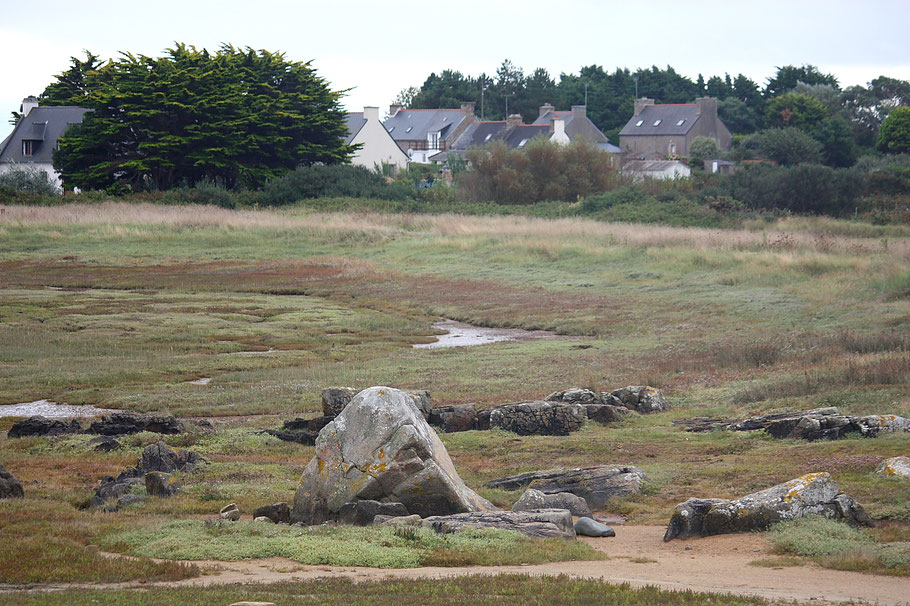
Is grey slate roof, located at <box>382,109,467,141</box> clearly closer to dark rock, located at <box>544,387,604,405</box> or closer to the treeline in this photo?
the treeline

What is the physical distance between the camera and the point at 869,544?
36.0 feet

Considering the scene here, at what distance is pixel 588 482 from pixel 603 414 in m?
5.71

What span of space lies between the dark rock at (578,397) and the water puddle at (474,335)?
11.3 meters

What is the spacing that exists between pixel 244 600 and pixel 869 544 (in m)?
6.69

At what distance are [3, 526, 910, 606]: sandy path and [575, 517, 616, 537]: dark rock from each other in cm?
59

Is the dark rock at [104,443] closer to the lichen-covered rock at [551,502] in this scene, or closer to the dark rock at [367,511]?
the dark rock at [367,511]

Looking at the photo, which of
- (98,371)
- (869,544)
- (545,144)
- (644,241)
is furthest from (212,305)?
(545,144)

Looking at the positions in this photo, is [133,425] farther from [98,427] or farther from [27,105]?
[27,105]

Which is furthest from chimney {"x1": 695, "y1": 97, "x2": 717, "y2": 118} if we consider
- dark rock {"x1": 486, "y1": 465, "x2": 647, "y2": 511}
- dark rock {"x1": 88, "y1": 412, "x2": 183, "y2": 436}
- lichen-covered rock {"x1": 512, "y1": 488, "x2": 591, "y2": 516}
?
lichen-covered rock {"x1": 512, "y1": 488, "x2": 591, "y2": 516}

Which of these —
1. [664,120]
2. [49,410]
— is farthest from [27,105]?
[49,410]

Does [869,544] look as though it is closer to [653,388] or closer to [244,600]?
[244,600]

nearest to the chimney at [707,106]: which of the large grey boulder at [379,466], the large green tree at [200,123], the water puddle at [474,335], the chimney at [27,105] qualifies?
the large green tree at [200,123]

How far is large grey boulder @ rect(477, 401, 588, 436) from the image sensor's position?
64.2ft

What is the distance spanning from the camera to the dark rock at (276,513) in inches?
511
